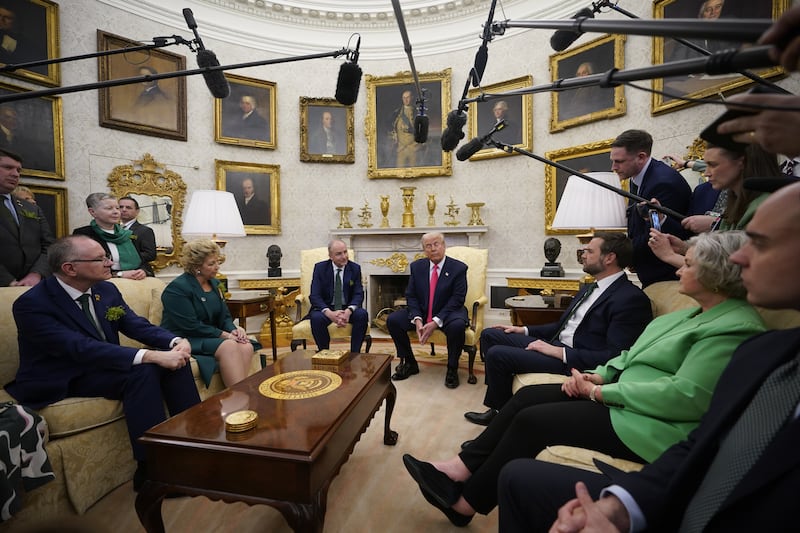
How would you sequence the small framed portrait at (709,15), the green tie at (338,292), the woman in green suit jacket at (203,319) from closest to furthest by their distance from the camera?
the woman in green suit jacket at (203,319), the small framed portrait at (709,15), the green tie at (338,292)

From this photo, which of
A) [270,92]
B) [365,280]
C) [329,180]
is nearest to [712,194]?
[365,280]

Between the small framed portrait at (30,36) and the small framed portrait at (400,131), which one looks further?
the small framed portrait at (400,131)

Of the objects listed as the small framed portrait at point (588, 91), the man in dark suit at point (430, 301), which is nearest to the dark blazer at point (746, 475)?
the man in dark suit at point (430, 301)

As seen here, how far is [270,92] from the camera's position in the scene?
668cm

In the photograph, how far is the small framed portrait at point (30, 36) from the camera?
4449 millimetres

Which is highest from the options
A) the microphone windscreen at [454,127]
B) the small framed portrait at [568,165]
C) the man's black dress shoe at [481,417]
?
the small framed portrait at [568,165]

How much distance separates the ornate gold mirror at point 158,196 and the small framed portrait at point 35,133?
650mm

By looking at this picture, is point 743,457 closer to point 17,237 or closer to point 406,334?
point 406,334

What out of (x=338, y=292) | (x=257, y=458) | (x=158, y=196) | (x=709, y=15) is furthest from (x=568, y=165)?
(x=158, y=196)

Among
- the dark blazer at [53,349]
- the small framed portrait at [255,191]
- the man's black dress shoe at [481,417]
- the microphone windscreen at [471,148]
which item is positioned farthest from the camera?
the small framed portrait at [255,191]

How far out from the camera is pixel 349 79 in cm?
200

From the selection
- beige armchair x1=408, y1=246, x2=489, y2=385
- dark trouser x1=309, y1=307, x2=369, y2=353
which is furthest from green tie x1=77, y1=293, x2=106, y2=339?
beige armchair x1=408, y1=246, x2=489, y2=385

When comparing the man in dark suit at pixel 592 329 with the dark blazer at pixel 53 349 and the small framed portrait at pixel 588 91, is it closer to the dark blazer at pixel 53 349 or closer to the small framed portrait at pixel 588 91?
the dark blazer at pixel 53 349

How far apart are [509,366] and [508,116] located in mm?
4804
